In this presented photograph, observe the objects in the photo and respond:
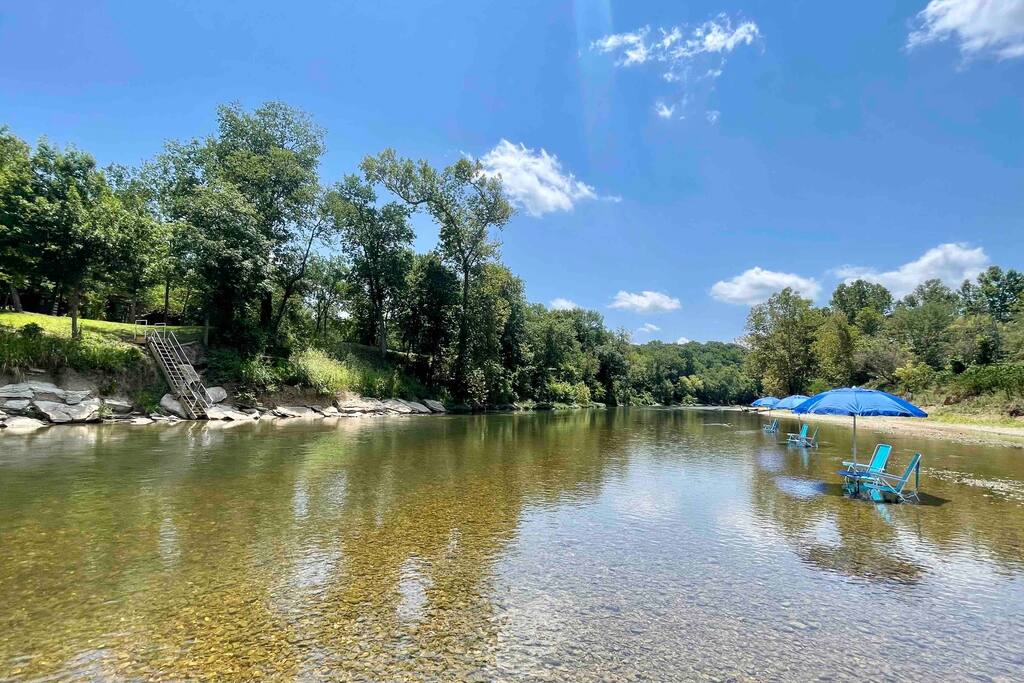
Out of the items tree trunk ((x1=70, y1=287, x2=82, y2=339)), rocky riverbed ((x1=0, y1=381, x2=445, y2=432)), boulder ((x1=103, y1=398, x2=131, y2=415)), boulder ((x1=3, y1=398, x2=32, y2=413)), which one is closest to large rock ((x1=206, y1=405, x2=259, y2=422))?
rocky riverbed ((x1=0, y1=381, x2=445, y2=432))

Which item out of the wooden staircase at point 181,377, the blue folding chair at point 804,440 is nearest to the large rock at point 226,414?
the wooden staircase at point 181,377

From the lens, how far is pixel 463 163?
46438 mm

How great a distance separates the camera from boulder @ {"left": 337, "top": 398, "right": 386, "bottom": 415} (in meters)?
35.1

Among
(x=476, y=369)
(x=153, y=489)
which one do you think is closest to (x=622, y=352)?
(x=476, y=369)

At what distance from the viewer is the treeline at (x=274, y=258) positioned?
2489 centimetres

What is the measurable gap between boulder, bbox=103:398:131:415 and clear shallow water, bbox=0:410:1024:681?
1138cm

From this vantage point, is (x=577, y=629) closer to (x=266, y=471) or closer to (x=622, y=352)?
(x=266, y=471)

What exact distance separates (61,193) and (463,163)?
30.0m

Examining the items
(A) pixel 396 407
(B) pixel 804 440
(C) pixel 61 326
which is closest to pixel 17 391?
(C) pixel 61 326

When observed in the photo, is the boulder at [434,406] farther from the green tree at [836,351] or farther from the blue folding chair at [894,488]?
the green tree at [836,351]

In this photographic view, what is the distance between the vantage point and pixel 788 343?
71.6m

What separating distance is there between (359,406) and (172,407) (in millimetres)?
12377

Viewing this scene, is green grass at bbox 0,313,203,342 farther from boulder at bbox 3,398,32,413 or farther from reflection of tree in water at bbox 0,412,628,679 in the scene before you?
reflection of tree in water at bbox 0,412,628,679

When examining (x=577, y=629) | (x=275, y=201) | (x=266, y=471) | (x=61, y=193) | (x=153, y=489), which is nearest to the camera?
(x=577, y=629)
